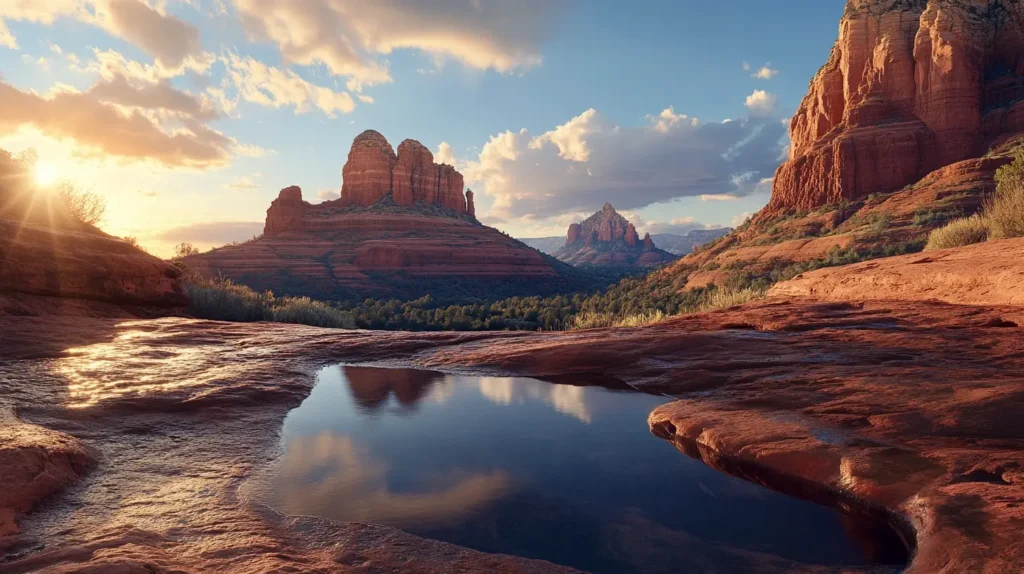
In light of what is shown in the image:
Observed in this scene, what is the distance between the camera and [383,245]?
9656cm

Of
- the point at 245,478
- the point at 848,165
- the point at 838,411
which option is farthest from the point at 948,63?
the point at 245,478

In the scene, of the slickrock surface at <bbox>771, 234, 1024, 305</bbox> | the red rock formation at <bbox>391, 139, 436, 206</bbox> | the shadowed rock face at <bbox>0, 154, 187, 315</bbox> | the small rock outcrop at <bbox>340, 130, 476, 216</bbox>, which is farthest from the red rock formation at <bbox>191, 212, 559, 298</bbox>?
the slickrock surface at <bbox>771, 234, 1024, 305</bbox>

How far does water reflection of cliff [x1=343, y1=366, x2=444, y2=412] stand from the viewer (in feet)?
19.4

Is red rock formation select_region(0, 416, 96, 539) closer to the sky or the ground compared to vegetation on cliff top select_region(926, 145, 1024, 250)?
closer to the ground

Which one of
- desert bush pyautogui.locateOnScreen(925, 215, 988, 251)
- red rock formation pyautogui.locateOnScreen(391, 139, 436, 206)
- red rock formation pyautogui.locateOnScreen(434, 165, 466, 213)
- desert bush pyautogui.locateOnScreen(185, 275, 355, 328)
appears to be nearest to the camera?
desert bush pyautogui.locateOnScreen(925, 215, 988, 251)

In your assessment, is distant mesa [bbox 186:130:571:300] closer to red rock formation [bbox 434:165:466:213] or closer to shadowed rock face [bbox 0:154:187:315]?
red rock formation [bbox 434:165:466:213]

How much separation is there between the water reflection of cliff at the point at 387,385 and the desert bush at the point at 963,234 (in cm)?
1302

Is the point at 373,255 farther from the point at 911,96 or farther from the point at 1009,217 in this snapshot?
the point at 1009,217

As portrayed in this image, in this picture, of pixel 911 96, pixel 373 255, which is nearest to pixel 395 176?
pixel 373 255

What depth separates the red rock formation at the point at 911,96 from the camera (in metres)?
59.9

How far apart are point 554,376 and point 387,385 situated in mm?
2401

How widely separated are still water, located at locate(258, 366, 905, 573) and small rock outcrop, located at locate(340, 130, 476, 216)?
12864 cm

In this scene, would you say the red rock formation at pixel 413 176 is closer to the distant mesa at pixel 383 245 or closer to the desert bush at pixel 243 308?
the distant mesa at pixel 383 245

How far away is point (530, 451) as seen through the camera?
4.48 m
